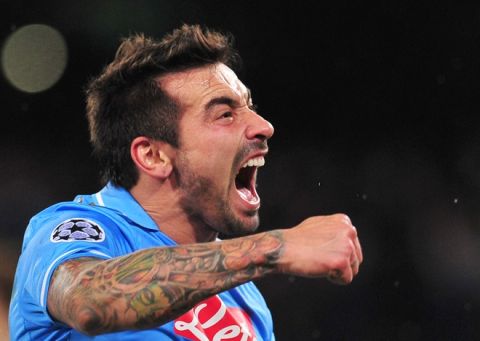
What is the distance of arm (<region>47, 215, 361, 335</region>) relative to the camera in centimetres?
156

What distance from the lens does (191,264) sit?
161 cm

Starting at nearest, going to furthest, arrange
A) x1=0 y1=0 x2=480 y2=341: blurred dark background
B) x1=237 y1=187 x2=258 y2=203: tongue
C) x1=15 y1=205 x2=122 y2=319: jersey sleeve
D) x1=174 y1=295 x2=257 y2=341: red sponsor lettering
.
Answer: x1=15 y1=205 x2=122 y2=319: jersey sleeve, x1=174 y1=295 x2=257 y2=341: red sponsor lettering, x1=237 y1=187 x2=258 y2=203: tongue, x1=0 y1=0 x2=480 y2=341: blurred dark background

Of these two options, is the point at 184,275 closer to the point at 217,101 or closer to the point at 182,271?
the point at 182,271

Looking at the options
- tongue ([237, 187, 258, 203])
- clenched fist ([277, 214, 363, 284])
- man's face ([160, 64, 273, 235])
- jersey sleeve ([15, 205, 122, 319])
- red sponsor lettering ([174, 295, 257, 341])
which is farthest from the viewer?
tongue ([237, 187, 258, 203])

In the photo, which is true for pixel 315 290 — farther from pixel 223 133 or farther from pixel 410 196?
pixel 223 133

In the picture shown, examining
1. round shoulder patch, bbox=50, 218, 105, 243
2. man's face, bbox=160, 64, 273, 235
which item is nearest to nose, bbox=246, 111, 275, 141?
man's face, bbox=160, 64, 273, 235

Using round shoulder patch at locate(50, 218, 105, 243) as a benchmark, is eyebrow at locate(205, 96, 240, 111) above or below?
above

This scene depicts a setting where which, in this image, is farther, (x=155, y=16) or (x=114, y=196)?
(x=155, y=16)

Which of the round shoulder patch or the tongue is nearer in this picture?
the round shoulder patch

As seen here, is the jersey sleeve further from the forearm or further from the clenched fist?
A: the clenched fist

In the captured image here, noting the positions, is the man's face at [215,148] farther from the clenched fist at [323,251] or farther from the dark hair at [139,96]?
the clenched fist at [323,251]

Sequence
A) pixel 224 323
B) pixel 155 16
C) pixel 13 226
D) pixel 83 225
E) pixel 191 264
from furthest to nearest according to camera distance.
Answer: pixel 155 16 < pixel 13 226 < pixel 224 323 < pixel 83 225 < pixel 191 264

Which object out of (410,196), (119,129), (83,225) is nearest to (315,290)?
(410,196)

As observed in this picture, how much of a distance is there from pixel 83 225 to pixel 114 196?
0.44m
